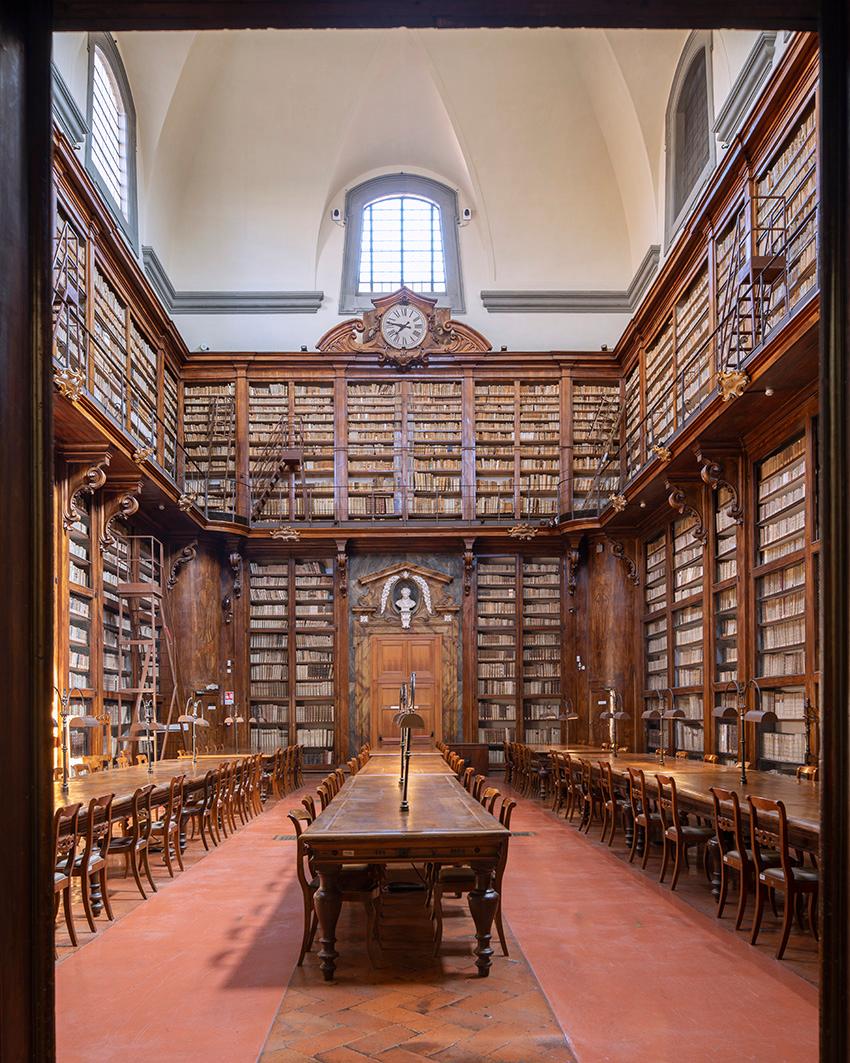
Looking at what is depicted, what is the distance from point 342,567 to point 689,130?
24.4 feet

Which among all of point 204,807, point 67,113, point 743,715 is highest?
point 67,113

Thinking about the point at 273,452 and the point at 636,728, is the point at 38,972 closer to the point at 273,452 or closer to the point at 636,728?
the point at 636,728

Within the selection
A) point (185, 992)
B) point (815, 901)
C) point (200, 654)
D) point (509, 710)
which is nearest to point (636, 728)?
point (509, 710)

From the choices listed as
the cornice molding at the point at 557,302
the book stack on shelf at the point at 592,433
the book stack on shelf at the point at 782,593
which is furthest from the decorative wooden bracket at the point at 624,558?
the book stack on shelf at the point at 782,593

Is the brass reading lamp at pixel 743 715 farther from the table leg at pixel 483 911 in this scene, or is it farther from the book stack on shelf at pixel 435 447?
the book stack on shelf at pixel 435 447

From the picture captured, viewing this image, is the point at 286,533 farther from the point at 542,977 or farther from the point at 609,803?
A: the point at 542,977

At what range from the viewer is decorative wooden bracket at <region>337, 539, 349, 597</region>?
14.7m

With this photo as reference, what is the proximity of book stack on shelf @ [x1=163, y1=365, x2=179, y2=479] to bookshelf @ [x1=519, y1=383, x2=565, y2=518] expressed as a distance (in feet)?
16.4

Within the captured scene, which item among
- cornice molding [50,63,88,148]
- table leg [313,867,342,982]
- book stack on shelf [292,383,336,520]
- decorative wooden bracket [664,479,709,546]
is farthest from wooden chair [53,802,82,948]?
book stack on shelf [292,383,336,520]

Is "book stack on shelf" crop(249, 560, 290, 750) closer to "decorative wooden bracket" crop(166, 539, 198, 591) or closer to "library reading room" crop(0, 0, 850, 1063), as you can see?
"library reading room" crop(0, 0, 850, 1063)

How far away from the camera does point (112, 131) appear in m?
12.9

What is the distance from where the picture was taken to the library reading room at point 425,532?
2168 mm

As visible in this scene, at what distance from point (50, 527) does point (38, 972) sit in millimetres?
850

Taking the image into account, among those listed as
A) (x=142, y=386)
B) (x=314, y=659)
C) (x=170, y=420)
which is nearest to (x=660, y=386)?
(x=314, y=659)
